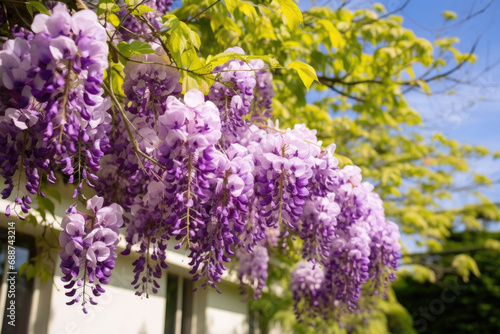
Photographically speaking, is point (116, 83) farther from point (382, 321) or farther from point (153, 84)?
point (382, 321)

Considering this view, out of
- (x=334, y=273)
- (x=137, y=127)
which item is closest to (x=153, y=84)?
(x=137, y=127)

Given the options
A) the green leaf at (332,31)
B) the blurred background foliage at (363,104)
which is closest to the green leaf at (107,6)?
the blurred background foliage at (363,104)

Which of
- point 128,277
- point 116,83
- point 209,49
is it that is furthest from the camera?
point 128,277

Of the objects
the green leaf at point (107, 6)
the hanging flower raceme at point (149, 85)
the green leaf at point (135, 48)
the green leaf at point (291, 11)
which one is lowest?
the hanging flower raceme at point (149, 85)

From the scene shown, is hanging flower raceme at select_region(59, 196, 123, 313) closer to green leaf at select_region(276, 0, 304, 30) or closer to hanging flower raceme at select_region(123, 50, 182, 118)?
hanging flower raceme at select_region(123, 50, 182, 118)

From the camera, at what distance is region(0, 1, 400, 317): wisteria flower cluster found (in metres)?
1.13

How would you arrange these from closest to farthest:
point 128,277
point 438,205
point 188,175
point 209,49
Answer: point 188,175, point 209,49, point 128,277, point 438,205

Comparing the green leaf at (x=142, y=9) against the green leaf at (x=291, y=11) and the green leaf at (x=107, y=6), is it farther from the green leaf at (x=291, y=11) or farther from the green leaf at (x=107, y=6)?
the green leaf at (x=291, y=11)

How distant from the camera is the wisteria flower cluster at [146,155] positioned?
1.13 meters

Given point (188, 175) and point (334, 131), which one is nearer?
point (188, 175)

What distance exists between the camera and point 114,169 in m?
1.71

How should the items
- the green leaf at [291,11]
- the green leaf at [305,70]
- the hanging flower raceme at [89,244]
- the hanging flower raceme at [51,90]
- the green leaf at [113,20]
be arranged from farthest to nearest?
the green leaf at [113,20]
the green leaf at [291,11]
the green leaf at [305,70]
the hanging flower raceme at [89,244]
the hanging flower raceme at [51,90]

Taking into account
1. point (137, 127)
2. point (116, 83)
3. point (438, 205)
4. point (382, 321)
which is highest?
point (438, 205)

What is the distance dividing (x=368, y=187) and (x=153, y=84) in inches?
51.7
